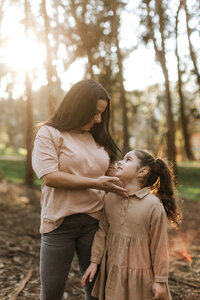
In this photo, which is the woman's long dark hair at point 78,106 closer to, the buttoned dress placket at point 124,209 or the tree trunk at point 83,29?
the buttoned dress placket at point 124,209

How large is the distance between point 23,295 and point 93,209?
1999 mm

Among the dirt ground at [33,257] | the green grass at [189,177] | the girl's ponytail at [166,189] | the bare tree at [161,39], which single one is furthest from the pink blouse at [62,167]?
the green grass at [189,177]

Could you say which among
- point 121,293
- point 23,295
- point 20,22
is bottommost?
point 23,295

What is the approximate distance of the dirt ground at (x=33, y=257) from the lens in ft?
13.8

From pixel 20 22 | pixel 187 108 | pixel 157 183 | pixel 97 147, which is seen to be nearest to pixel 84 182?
pixel 97 147

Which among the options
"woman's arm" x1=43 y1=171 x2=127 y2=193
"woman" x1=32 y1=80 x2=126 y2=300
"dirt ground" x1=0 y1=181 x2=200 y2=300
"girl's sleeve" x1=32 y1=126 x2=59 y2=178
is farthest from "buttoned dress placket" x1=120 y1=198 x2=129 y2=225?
"dirt ground" x1=0 y1=181 x2=200 y2=300

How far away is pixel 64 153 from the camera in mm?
2457

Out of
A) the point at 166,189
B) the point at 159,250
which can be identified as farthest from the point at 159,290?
the point at 166,189

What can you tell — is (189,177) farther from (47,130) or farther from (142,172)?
(47,130)

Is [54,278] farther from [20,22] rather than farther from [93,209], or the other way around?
[20,22]

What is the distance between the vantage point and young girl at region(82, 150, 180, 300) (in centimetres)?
237

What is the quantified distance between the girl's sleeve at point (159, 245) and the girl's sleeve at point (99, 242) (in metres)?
0.36

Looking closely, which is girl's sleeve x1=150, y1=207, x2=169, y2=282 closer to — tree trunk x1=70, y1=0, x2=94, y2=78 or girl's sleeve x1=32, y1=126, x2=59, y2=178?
girl's sleeve x1=32, y1=126, x2=59, y2=178

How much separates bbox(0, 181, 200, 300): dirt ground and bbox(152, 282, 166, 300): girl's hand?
79.2 inches
